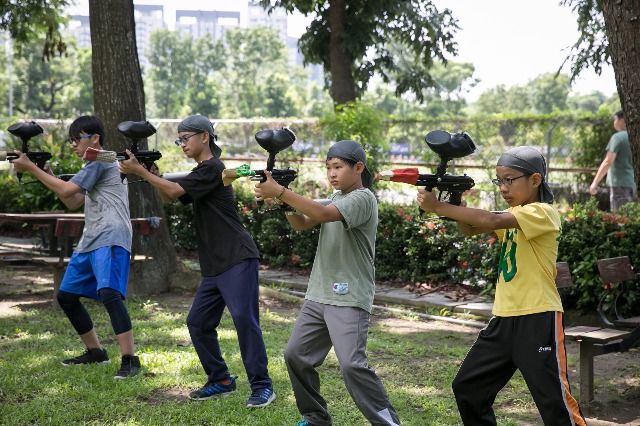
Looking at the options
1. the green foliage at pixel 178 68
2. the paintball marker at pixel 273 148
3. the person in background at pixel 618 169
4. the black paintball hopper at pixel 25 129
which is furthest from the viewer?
the green foliage at pixel 178 68

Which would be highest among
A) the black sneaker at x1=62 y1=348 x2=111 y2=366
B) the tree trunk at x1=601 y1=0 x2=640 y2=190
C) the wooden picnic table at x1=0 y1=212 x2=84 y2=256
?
the tree trunk at x1=601 y1=0 x2=640 y2=190

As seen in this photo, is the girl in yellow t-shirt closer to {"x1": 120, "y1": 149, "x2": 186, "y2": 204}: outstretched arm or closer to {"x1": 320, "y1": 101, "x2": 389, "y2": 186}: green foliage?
{"x1": 120, "y1": 149, "x2": 186, "y2": 204}: outstretched arm

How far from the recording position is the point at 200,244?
545cm

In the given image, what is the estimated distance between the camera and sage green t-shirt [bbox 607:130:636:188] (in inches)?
440

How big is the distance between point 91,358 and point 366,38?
1120cm

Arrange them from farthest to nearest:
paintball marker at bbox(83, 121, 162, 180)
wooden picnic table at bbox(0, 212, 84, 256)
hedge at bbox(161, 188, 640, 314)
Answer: wooden picnic table at bbox(0, 212, 84, 256)
hedge at bbox(161, 188, 640, 314)
paintball marker at bbox(83, 121, 162, 180)

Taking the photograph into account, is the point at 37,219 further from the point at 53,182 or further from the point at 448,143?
the point at 448,143

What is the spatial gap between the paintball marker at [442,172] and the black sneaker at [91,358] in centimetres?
356

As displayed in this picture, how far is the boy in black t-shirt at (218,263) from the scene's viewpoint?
207 inches

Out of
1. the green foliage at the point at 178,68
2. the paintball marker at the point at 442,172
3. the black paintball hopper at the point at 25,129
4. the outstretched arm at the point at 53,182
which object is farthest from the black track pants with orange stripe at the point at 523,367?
the green foliage at the point at 178,68

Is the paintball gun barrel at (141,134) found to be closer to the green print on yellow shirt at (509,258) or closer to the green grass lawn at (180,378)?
the green grass lawn at (180,378)

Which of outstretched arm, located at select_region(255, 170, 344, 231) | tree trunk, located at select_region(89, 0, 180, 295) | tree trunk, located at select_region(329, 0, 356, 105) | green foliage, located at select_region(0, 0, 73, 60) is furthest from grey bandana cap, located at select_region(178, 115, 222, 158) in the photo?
tree trunk, located at select_region(329, 0, 356, 105)

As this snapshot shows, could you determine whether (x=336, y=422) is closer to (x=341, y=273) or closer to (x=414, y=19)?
(x=341, y=273)

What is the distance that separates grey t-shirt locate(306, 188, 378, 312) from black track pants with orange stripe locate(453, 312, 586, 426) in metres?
0.70
